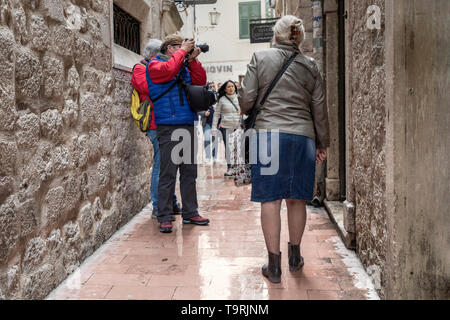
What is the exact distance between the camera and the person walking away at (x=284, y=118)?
3.06 meters

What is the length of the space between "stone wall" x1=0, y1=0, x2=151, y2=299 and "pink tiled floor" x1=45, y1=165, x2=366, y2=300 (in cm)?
22

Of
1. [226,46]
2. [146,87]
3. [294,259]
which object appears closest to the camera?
[294,259]

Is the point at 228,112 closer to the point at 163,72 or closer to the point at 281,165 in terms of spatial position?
the point at 163,72

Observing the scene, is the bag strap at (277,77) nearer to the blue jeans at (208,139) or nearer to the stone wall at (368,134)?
the stone wall at (368,134)

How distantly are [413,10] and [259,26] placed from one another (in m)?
10.1

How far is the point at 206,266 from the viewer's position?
3447 mm

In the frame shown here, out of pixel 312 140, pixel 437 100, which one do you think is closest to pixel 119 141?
pixel 312 140

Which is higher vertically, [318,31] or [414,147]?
[318,31]

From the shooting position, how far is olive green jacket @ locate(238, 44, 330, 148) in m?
3.06

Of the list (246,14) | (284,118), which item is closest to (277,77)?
(284,118)

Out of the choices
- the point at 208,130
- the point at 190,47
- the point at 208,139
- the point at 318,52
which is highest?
the point at 318,52

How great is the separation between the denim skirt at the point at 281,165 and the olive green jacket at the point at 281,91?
0.23ft

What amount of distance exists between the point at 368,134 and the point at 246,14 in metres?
19.3

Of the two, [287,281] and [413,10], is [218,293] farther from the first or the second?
[413,10]
